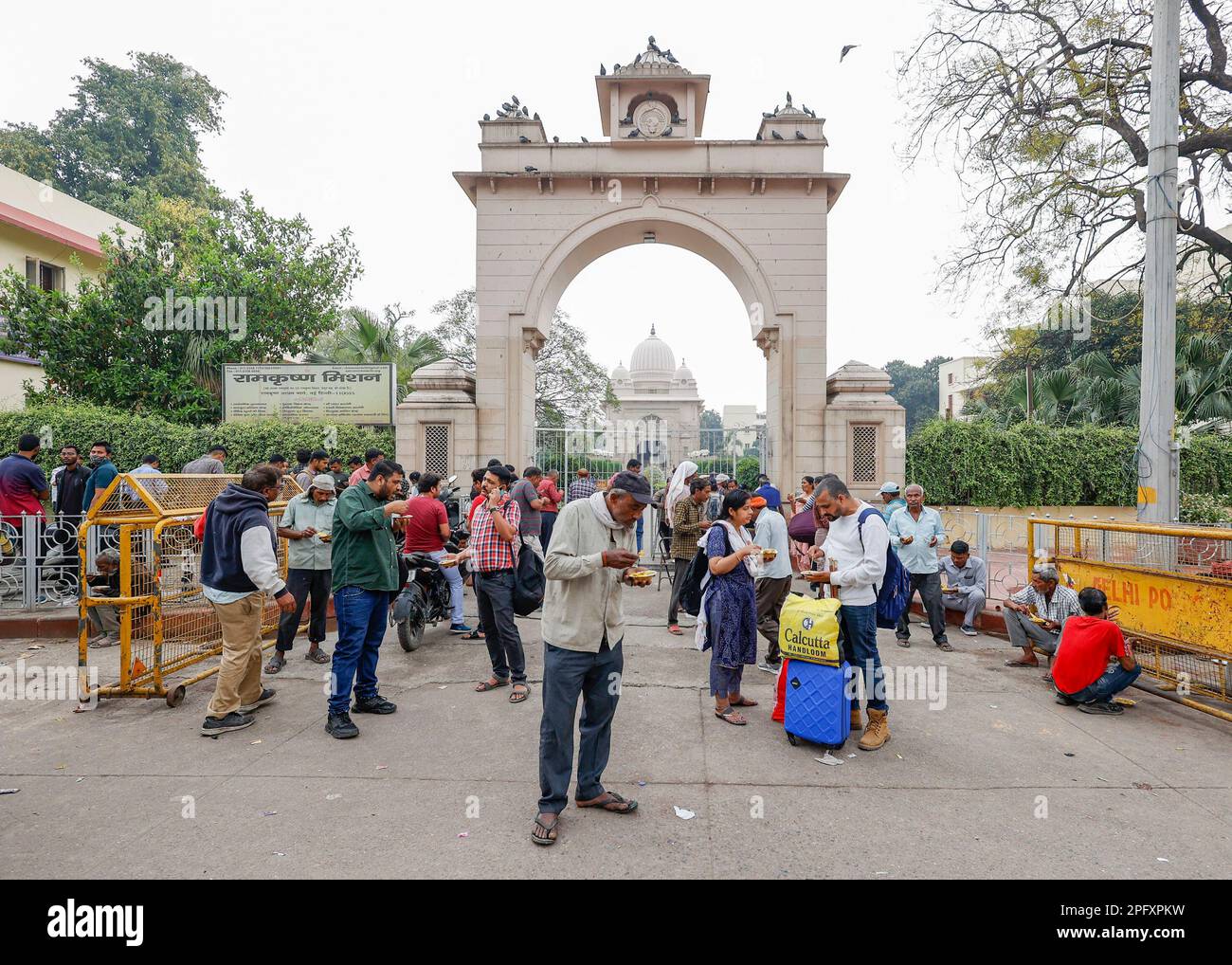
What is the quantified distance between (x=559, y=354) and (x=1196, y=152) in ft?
56.1

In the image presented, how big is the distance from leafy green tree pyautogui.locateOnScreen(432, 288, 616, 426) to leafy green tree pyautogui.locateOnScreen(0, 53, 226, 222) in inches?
535

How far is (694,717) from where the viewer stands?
200 inches

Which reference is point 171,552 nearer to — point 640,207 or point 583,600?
point 583,600

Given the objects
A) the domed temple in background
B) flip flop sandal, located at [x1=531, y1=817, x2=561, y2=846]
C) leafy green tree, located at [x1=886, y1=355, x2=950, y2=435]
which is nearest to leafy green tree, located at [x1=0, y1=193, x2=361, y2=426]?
flip flop sandal, located at [x1=531, y1=817, x2=561, y2=846]

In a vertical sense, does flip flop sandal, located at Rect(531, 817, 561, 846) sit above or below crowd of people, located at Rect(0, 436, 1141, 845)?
below

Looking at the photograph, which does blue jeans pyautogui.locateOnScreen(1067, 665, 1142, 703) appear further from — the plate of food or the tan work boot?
the plate of food

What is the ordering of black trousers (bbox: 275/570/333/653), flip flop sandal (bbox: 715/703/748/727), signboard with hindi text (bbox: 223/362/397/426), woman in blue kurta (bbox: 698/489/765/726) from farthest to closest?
signboard with hindi text (bbox: 223/362/397/426)
black trousers (bbox: 275/570/333/653)
woman in blue kurta (bbox: 698/489/765/726)
flip flop sandal (bbox: 715/703/748/727)

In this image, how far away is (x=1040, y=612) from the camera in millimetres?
6406

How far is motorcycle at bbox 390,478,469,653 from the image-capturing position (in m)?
6.81

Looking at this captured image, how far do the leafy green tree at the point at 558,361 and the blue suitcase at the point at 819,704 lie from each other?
19277mm

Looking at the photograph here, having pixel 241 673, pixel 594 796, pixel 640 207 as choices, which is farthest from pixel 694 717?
pixel 640 207

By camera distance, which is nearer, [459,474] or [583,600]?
[583,600]

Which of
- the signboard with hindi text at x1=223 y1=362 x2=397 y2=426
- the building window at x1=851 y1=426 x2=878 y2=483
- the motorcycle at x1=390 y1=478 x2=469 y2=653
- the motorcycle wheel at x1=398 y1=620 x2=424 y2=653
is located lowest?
the motorcycle wheel at x1=398 y1=620 x2=424 y2=653

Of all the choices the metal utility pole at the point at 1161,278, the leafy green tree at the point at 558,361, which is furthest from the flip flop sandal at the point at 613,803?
the leafy green tree at the point at 558,361
